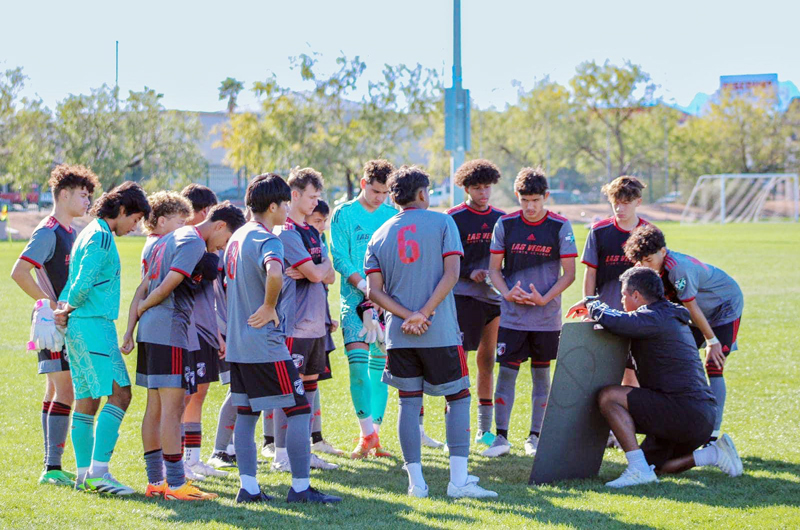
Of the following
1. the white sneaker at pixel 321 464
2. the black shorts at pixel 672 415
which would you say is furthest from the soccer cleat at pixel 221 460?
the black shorts at pixel 672 415

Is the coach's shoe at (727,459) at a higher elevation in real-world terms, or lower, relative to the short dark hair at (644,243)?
lower

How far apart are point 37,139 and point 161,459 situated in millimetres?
45883

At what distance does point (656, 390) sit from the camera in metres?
5.37

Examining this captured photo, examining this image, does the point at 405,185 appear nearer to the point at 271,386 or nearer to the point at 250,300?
the point at 250,300

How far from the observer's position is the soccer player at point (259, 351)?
15.8ft

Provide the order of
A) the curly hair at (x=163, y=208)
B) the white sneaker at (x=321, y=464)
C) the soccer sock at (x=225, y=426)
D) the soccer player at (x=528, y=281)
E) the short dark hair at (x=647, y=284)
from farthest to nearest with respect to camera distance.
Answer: the soccer player at (x=528, y=281), the soccer sock at (x=225, y=426), the white sneaker at (x=321, y=464), the curly hair at (x=163, y=208), the short dark hair at (x=647, y=284)

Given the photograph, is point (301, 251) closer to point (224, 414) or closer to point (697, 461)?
point (224, 414)

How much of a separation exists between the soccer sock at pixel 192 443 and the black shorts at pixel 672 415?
2737mm

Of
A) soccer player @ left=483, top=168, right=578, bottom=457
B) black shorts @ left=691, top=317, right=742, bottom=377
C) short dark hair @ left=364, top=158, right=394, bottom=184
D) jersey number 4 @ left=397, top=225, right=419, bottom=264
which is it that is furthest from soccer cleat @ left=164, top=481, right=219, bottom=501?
black shorts @ left=691, top=317, right=742, bottom=377

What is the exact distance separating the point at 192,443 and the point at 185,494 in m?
0.87

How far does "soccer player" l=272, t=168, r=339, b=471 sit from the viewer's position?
18.1ft

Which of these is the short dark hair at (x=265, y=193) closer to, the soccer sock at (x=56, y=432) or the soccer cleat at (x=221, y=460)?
the soccer sock at (x=56, y=432)

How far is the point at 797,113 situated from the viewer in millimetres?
61906

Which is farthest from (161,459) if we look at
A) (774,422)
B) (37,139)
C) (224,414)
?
(37,139)
